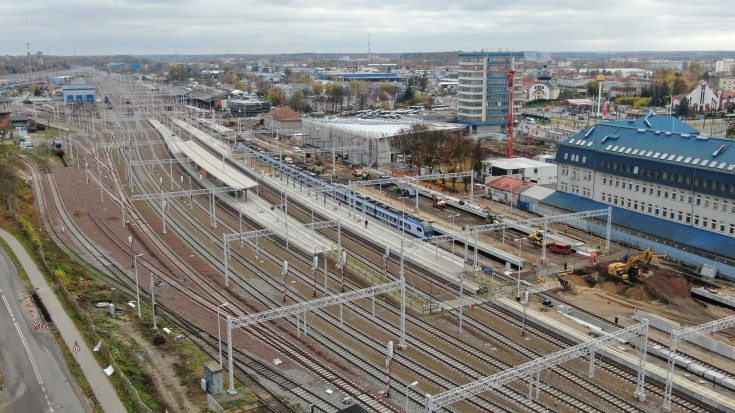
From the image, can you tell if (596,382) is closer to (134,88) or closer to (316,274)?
(316,274)

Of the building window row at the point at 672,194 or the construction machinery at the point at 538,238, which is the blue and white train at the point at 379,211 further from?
the building window row at the point at 672,194

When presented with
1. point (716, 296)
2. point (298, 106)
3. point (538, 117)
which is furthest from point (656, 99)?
point (716, 296)

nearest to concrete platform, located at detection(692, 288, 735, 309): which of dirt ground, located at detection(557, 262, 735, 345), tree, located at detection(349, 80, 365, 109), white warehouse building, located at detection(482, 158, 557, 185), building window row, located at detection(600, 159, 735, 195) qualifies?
dirt ground, located at detection(557, 262, 735, 345)

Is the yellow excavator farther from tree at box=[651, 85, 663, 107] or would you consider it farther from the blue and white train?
tree at box=[651, 85, 663, 107]

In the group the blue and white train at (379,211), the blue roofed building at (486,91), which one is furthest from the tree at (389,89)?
the blue and white train at (379,211)

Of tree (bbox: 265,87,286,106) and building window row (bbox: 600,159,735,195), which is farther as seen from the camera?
tree (bbox: 265,87,286,106)

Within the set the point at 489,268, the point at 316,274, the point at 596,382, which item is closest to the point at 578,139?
the point at 489,268
